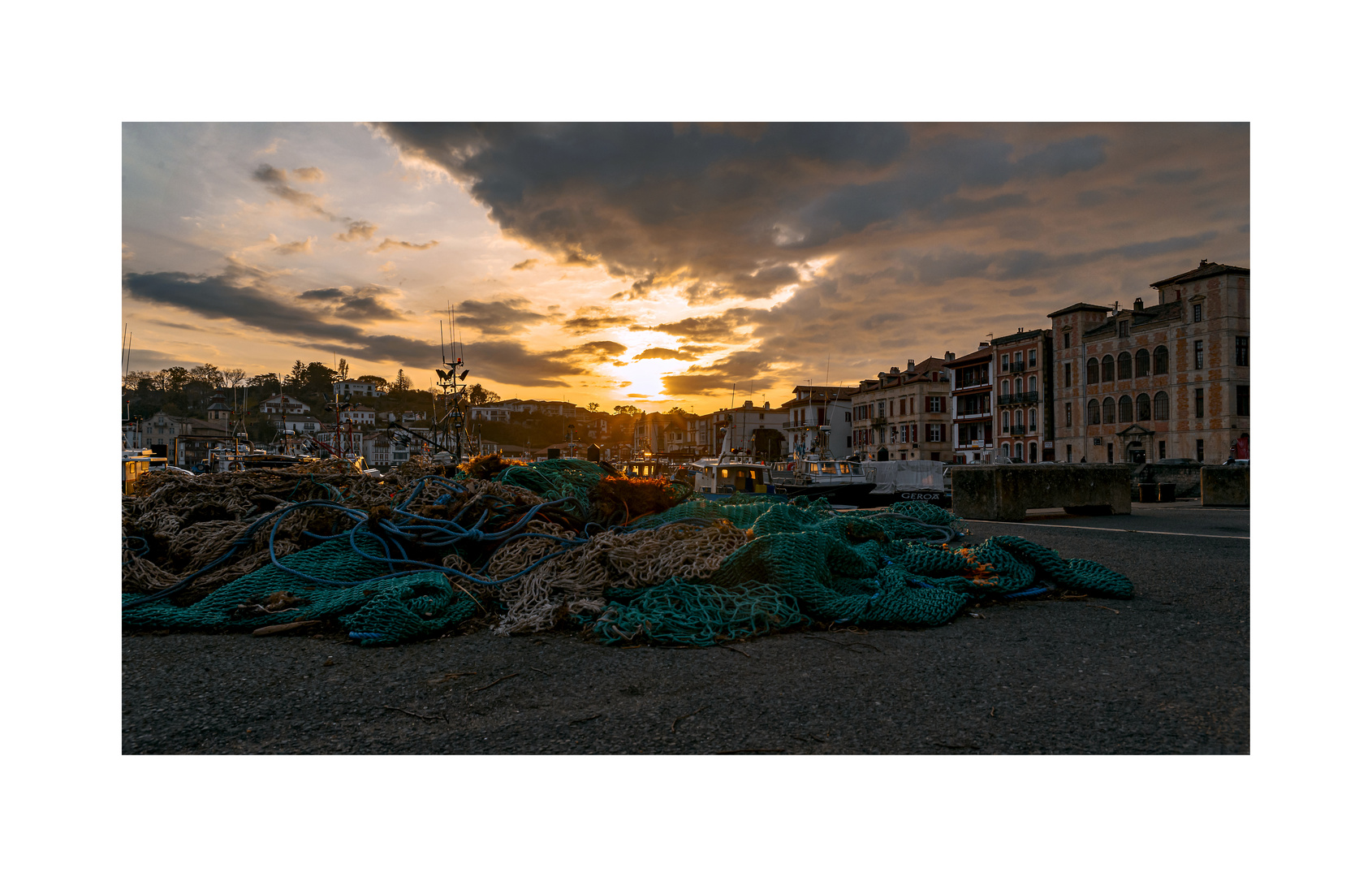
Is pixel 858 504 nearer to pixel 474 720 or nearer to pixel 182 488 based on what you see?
pixel 182 488

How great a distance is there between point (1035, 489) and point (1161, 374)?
35.9 m

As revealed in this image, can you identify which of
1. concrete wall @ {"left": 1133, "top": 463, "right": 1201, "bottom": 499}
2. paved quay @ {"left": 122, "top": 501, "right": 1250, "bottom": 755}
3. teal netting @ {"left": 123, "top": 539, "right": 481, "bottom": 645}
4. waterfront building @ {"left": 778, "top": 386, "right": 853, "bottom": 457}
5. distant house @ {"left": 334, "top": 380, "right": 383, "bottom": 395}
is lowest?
concrete wall @ {"left": 1133, "top": 463, "right": 1201, "bottom": 499}

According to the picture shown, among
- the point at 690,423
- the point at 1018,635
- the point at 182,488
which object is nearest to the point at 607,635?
the point at 1018,635

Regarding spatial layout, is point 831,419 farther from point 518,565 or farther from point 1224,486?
point 518,565

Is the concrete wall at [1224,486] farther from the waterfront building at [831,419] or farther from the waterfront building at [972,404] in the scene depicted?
the waterfront building at [831,419]

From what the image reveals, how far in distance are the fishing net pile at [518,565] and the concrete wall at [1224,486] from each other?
1327 cm

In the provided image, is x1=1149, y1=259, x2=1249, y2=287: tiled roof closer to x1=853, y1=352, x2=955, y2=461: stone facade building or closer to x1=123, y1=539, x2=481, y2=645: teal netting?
x1=853, y1=352, x2=955, y2=461: stone facade building

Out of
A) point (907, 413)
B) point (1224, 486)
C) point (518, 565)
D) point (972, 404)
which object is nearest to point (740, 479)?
point (1224, 486)

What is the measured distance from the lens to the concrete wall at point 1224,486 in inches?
595

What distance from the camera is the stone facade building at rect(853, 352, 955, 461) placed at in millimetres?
63250

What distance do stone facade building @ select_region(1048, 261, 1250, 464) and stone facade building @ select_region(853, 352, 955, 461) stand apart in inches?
536

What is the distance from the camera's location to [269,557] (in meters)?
5.10

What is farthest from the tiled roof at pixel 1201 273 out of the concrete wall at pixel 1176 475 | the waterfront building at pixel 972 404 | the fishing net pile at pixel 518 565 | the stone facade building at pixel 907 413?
the fishing net pile at pixel 518 565

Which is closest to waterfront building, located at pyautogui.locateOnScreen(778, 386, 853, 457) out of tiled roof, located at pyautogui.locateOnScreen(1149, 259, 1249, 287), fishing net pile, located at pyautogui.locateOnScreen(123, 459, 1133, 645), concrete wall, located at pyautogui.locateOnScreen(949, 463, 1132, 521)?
tiled roof, located at pyautogui.locateOnScreen(1149, 259, 1249, 287)
